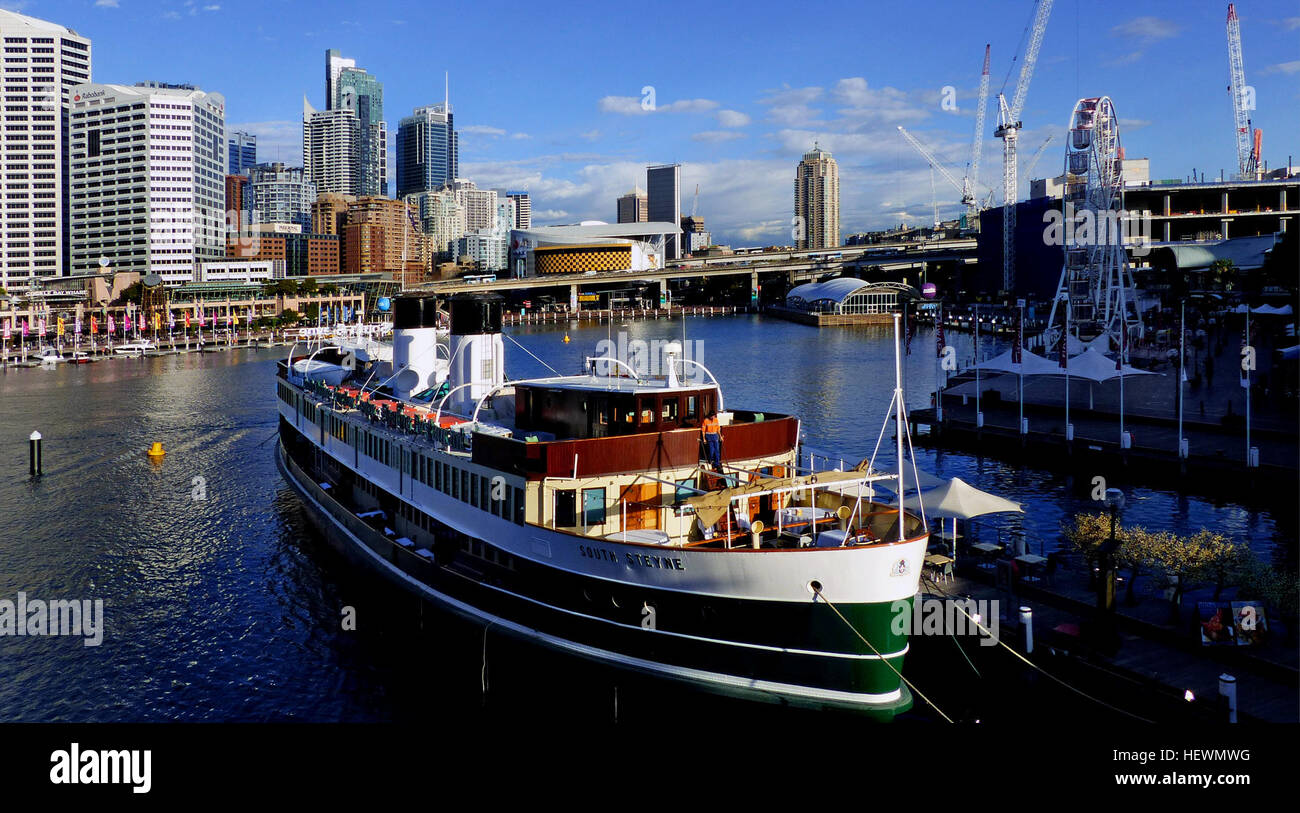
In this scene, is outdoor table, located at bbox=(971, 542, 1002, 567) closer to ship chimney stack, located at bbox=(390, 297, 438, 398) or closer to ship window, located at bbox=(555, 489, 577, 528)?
ship window, located at bbox=(555, 489, 577, 528)

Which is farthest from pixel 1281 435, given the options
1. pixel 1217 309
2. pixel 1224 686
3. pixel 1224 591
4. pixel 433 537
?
pixel 1217 309

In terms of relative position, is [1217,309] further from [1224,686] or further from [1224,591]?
[1224,686]

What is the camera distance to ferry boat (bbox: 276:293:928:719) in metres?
19.1

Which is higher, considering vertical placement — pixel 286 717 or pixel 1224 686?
pixel 1224 686

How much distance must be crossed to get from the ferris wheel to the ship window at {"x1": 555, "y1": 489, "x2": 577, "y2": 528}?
63.9m

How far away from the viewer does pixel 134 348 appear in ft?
422

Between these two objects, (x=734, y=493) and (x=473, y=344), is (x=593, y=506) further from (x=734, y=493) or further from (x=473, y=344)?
(x=473, y=344)

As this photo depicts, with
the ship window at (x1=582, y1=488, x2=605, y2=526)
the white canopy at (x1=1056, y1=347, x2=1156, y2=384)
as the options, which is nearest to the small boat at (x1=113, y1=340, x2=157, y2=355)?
the white canopy at (x1=1056, y1=347, x2=1156, y2=384)

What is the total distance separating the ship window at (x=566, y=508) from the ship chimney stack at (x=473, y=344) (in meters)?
12.4

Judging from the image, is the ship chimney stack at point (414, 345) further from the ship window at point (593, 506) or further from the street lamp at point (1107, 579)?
the street lamp at point (1107, 579)

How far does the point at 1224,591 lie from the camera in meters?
24.6

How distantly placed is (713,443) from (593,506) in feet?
10.2

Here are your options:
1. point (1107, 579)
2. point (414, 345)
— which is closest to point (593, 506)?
point (1107, 579)
